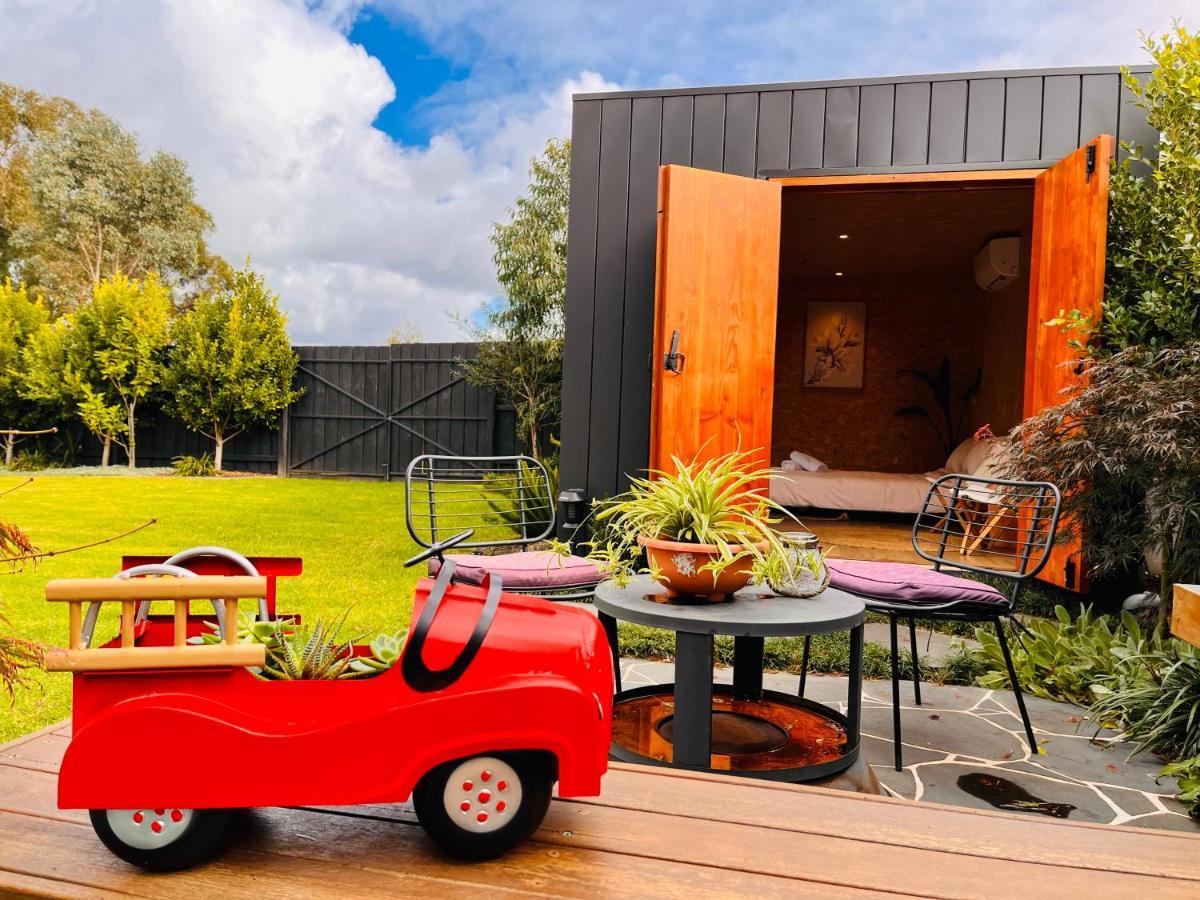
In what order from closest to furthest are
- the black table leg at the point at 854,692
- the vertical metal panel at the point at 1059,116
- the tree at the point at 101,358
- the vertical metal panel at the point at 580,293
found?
the black table leg at the point at 854,692 < the vertical metal panel at the point at 1059,116 < the vertical metal panel at the point at 580,293 < the tree at the point at 101,358

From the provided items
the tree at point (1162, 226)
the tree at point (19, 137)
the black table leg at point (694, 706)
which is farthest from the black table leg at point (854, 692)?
the tree at point (19, 137)

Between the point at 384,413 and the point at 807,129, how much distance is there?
299 inches

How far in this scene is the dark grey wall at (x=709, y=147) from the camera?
168 inches

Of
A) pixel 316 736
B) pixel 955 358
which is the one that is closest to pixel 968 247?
pixel 955 358

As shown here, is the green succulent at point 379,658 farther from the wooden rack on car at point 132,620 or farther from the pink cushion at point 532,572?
the pink cushion at point 532,572

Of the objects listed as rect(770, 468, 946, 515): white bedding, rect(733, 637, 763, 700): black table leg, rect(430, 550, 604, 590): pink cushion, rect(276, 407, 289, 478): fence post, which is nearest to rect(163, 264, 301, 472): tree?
rect(276, 407, 289, 478): fence post

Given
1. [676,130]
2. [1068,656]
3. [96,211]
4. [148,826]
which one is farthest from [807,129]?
[96,211]

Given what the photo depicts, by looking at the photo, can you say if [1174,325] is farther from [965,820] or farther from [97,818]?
[97,818]

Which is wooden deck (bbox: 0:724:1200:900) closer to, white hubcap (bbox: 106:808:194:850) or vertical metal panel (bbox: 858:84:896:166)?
white hubcap (bbox: 106:808:194:850)

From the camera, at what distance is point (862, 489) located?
612cm

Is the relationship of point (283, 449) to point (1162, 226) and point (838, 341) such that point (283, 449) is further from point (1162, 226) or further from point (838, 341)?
point (1162, 226)

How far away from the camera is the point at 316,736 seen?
88 centimetres

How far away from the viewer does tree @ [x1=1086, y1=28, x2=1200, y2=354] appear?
3.43 meters

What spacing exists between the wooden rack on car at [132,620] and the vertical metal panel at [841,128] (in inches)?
172
